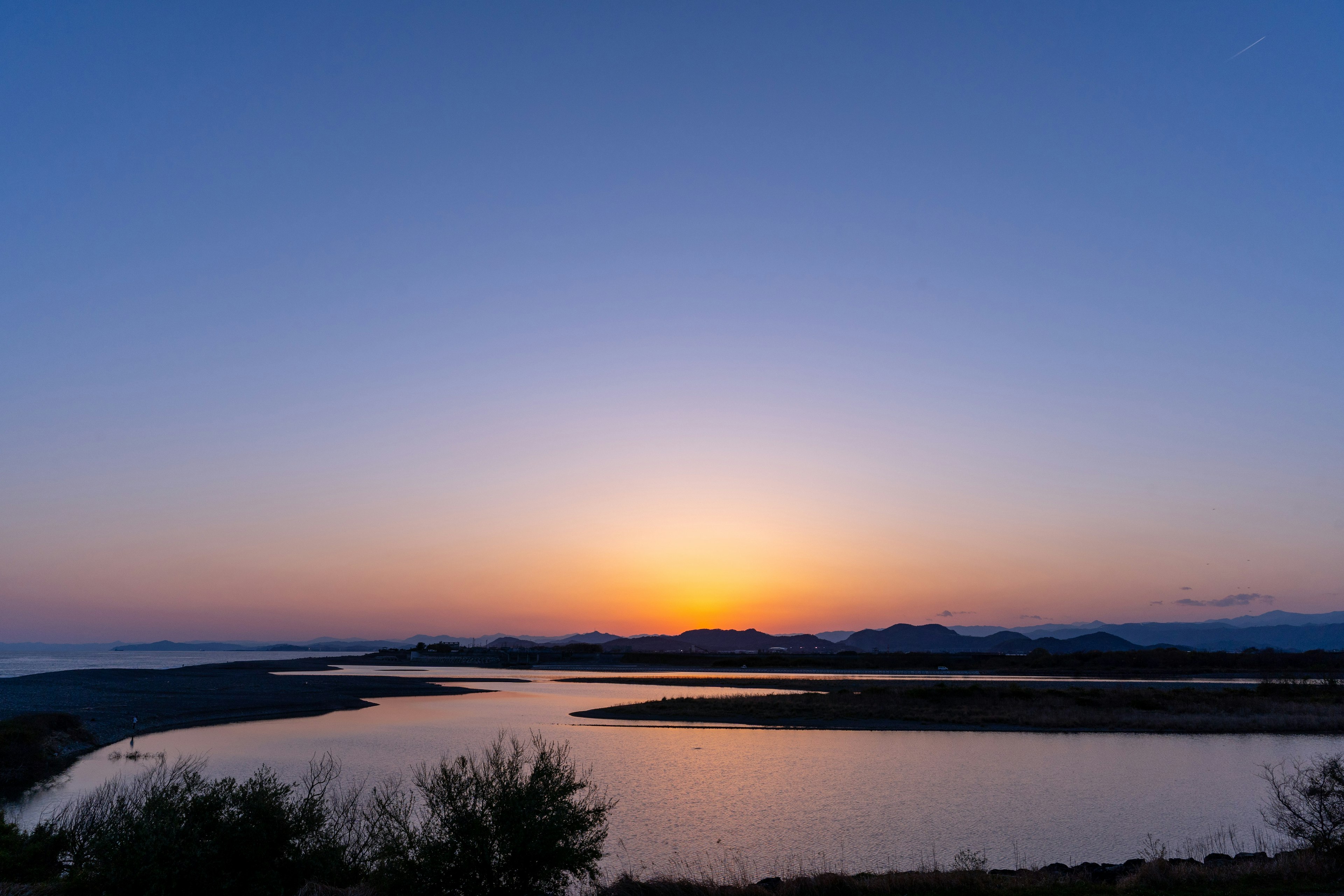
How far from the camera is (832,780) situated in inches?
Answer: 1129

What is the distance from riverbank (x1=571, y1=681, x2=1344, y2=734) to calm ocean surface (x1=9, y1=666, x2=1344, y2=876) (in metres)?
2.20

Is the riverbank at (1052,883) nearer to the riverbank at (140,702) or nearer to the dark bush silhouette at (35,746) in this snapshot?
the dark bush silhouette at (35,746)

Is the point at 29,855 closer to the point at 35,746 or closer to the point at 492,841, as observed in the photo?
the point at 492,841

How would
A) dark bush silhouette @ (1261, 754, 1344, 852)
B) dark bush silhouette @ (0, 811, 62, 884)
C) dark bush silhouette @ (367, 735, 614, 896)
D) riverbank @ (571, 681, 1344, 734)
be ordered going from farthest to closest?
riverbank @ (571, 681, 1344, 734)
dark bush silhouette @ (1261, 754, 1344, 852)
dark bush silhouette @ (0, 811, 62, 884)
dark bush silhouette @ (367, 735, 614, 896)

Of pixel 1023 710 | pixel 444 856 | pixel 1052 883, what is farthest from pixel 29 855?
pixel 1023 710

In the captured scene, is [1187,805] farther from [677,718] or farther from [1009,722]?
[677,718]

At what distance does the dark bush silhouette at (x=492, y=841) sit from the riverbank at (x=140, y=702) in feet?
A: 71.0

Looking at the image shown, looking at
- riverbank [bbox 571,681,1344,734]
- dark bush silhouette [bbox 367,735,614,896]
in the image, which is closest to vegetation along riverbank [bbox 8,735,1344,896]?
dark bush silhouette [bbox 367,735,614,896]

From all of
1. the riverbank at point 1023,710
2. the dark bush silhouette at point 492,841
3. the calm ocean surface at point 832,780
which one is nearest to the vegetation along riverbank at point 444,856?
the dark bush silhouette at point 492,841

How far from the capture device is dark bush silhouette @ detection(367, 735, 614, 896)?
12.1 m

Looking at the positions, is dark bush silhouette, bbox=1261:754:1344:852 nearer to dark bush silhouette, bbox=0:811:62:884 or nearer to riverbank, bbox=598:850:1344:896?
riverbank, bbox=598:850:1344:896

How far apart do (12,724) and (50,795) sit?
10129 mm

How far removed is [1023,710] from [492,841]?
145ft

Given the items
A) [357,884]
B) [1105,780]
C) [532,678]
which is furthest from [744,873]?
[532,678]
